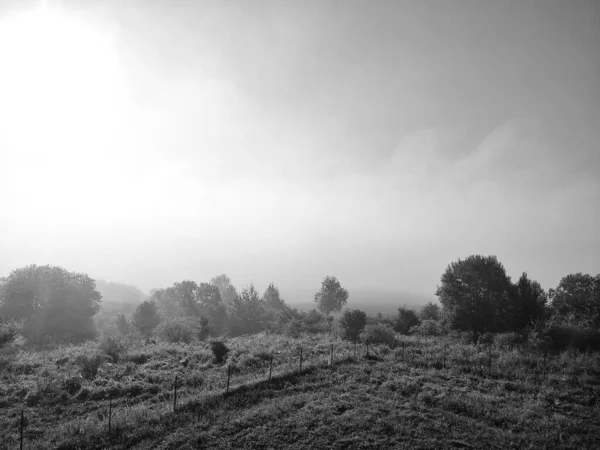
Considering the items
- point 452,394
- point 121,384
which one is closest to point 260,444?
point 452,394

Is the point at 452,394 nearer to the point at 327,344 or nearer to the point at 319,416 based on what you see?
the point at 319,416

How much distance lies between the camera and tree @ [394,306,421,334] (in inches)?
2374

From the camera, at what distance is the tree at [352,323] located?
4894cm

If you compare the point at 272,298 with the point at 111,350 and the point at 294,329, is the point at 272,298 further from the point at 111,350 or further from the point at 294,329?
the point at 111,350

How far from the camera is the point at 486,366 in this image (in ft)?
94.2

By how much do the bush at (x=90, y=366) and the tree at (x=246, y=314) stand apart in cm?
3166

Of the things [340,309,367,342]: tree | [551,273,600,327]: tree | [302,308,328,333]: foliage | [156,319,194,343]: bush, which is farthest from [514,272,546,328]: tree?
[156,319,194,343]: bush

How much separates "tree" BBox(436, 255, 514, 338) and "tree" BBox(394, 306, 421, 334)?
11287mm

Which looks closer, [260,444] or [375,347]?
[260,444]

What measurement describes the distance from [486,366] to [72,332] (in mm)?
62523

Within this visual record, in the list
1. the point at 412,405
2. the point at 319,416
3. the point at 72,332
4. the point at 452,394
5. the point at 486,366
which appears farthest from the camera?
the point at 72,332

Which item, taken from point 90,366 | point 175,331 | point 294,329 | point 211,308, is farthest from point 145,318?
point 90,366

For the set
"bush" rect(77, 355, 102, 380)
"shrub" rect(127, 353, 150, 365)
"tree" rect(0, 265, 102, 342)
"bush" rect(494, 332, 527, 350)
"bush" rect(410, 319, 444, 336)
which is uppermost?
"tree" rect(0, 265, 102, 342)

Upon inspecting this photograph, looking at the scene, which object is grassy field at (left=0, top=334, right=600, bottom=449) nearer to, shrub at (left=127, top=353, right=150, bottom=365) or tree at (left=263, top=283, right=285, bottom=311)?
shrub at (left=127, top=353, right=150, bottom=365)
